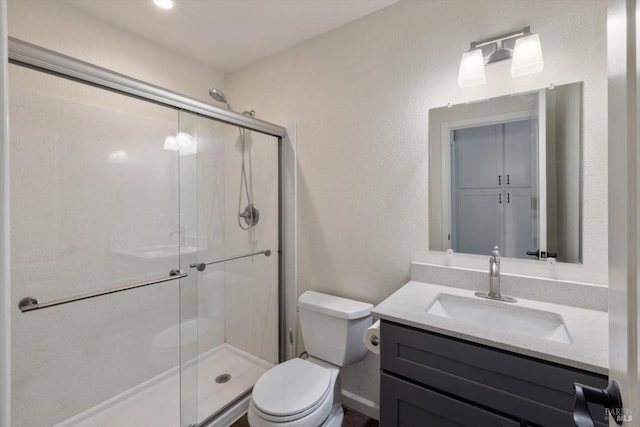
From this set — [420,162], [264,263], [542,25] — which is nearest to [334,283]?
[264,263]

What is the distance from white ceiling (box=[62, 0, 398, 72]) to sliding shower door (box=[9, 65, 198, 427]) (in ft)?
1.66

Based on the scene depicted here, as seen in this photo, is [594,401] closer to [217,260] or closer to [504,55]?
[504,55]

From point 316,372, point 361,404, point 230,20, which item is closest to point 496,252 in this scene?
point 316,372

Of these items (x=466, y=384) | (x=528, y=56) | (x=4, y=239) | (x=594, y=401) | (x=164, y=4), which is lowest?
(x=466, y=384)

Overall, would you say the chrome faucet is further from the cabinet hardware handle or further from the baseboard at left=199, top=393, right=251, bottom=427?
the baseboard at left=199, top=393, right=251, bottom=427

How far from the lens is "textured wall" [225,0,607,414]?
115 centimetres

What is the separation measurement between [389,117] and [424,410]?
141cm

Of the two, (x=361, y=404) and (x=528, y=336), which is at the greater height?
(x=528, y=336)

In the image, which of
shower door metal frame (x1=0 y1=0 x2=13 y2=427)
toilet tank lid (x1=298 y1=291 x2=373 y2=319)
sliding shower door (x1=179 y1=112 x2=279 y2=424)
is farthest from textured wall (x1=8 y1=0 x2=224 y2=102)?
toilet tank lid (x1=298 y1=291 x2=373 y2=319)

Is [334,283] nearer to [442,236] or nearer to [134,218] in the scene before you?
[442,236]

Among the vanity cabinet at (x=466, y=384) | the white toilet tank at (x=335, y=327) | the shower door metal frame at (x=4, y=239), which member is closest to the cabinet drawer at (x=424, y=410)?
the vanity cabinet at (x=466, y=384)

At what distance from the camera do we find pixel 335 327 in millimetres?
1579

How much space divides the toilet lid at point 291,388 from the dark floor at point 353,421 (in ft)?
1.47

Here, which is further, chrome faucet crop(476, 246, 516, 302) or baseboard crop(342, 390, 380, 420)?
baseboard crop(342, 390, 380, 420)
